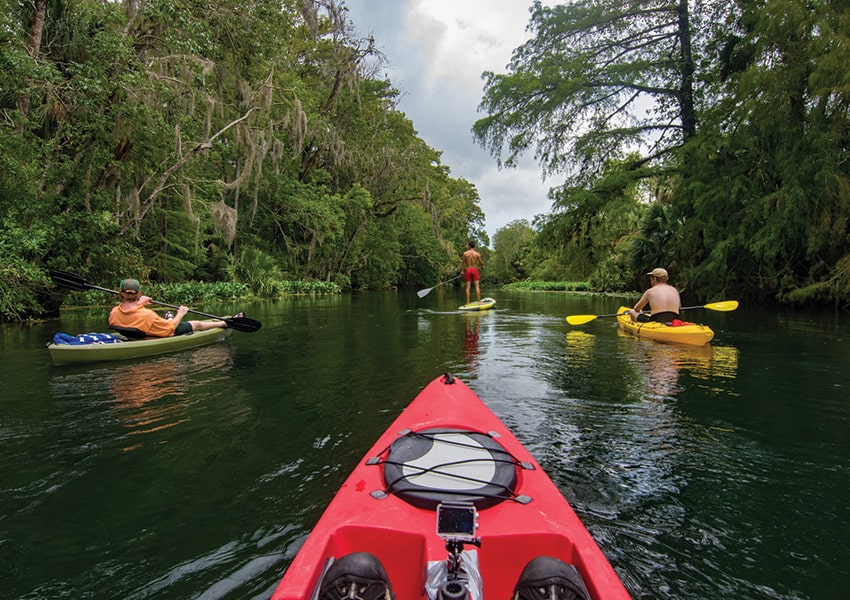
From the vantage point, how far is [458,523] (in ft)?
5.01

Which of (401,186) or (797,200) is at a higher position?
(401,186)

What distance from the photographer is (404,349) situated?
7551mm

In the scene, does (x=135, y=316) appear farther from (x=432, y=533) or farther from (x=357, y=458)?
(x=432, y=533)

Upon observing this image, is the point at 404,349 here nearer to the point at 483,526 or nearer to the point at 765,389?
the point at 765,389

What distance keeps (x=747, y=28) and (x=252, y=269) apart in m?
20.1

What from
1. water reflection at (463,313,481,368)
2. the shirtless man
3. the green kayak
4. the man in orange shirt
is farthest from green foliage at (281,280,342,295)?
the shirtless man

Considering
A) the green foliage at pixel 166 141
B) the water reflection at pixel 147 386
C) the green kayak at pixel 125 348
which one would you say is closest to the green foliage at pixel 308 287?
the green foliage at pixel 166 141

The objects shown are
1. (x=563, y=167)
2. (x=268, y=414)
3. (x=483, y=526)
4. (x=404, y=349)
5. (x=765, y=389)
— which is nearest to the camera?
(x=483, y=526)

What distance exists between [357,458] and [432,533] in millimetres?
1666

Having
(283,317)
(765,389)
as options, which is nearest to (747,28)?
(765,389)

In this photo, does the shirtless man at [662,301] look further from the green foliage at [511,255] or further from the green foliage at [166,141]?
the green foliage at [511,255]

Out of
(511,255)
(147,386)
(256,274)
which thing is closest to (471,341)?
(147,386)

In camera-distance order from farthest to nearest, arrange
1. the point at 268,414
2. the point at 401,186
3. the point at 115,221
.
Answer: the point at 401,186 < the point at 115,221 < the point at 268,414

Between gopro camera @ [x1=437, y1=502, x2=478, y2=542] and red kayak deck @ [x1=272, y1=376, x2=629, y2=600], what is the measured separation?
16 centimetres
